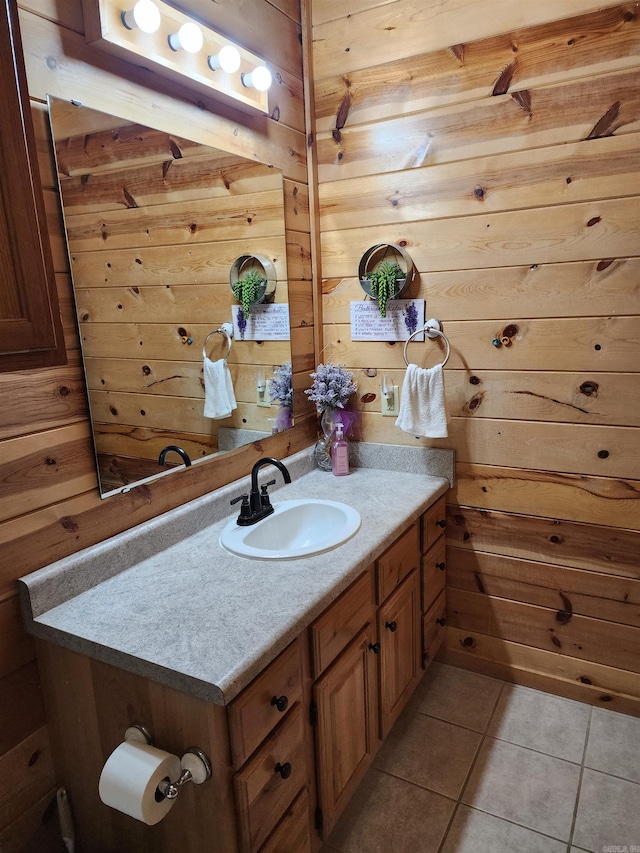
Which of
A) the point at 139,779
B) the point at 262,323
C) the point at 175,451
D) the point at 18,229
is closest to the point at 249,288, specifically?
the point at 262,323

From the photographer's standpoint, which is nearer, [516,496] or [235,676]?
[235,676]

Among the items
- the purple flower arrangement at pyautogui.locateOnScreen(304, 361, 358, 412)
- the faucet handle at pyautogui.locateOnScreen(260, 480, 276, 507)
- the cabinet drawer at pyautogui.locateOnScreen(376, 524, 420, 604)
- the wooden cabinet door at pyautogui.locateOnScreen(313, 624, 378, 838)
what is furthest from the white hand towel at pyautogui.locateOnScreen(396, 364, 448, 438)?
the wooden cabinet door at pyautogui.locateOnScreen(313, 624, 378, 838)

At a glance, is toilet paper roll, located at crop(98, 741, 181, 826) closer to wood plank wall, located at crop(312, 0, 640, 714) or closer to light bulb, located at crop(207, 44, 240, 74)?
wood plank wall, located at crop(312, 0, 640, 714)

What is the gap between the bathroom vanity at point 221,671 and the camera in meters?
1.02

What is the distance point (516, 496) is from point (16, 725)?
158 cm

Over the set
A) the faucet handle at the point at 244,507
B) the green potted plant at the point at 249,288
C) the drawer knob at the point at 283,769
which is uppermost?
the green potted plant at the point at 249,288

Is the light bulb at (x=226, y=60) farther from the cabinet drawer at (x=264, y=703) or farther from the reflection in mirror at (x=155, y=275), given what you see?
the cabinet drawer at (x=264, y=703)

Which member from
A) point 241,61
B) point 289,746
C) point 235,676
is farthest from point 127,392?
point 241,61

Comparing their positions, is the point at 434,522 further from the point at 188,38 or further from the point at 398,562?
the point at 188,38

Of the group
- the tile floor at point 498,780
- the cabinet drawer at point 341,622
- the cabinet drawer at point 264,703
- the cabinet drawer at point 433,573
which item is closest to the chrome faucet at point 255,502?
the cabinet drawer at point 341,622

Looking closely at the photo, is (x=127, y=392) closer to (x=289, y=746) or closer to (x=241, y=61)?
(x=289, y=746)

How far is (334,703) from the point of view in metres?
1.34

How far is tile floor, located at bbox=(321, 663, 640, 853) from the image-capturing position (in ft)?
4.85

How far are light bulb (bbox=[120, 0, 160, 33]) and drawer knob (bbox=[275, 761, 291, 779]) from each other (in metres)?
1.68
